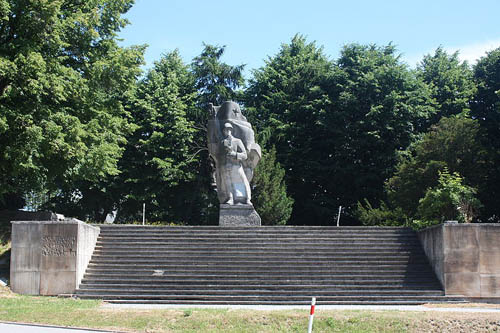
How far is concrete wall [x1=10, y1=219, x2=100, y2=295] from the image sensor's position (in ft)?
66.0

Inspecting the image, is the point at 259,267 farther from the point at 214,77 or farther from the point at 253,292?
the point at 214,77

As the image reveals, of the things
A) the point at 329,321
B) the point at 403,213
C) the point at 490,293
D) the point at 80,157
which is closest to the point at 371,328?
the point at 329,321

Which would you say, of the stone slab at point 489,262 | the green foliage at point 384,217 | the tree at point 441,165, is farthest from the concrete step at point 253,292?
the green foliage at point 384,217

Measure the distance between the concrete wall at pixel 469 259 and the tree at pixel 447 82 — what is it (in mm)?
22011

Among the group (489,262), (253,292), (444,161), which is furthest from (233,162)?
(444,161)

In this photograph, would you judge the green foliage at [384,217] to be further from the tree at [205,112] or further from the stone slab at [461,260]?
the stone slab at [461,260]

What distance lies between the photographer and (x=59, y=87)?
25562 millimetres

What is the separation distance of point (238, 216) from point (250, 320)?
12.1 m

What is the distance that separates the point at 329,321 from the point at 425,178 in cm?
2182

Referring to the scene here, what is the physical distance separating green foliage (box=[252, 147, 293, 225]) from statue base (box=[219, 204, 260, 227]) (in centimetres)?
1197

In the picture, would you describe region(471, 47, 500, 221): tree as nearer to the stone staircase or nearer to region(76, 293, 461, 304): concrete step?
the stone staircase

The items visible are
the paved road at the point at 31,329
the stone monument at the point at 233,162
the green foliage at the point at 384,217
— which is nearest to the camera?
the paved road at the point at 31,329

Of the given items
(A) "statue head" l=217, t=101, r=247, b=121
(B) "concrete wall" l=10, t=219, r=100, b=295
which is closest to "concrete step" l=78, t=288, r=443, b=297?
(B) "concrete wall" l=10, t=219, r=100, b=295

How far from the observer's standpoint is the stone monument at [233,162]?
27.0 metres
